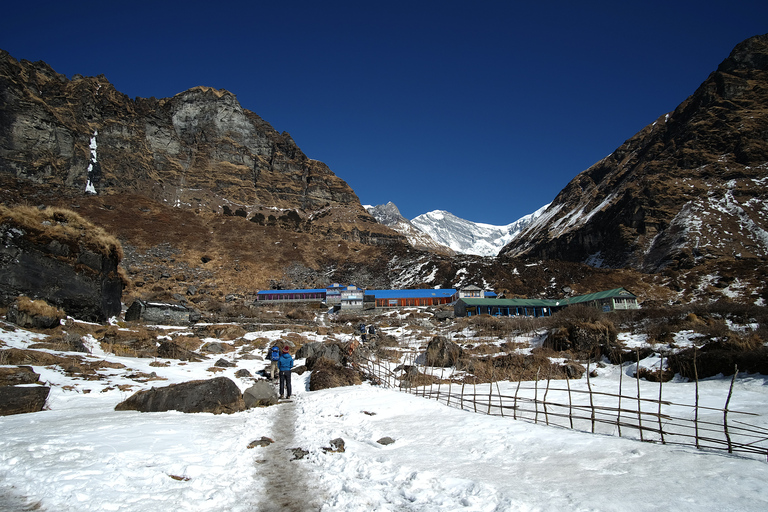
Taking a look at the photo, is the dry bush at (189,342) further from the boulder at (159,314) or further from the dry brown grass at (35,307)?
the boulder at (159,314)

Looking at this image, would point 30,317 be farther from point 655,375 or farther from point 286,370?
point 655,375

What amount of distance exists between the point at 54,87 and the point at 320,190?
90.6 m

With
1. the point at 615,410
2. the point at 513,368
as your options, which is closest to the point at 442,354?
the point at 513,368

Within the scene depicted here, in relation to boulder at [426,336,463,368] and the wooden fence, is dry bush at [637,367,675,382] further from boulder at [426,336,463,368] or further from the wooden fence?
boulder at [426,336,463,368]

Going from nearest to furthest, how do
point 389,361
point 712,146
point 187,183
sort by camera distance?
point 389,361, point 712,146, point 187,183

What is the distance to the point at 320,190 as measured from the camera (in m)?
163

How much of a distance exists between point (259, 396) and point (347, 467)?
6.49 metres

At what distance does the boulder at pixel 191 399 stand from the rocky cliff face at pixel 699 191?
73.0 m

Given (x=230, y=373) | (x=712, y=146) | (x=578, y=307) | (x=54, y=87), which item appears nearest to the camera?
(x=230, y=373)

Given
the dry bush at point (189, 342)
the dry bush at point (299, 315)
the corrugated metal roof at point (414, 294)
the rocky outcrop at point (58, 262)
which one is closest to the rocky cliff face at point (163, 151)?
the corrugated metal roof at point (414, 294)

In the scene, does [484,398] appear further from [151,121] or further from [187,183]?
[151,121]

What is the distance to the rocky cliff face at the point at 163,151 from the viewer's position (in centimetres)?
9988

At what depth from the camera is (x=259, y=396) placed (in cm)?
1238

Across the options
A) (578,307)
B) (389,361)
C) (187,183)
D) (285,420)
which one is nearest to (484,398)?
(285,420)
